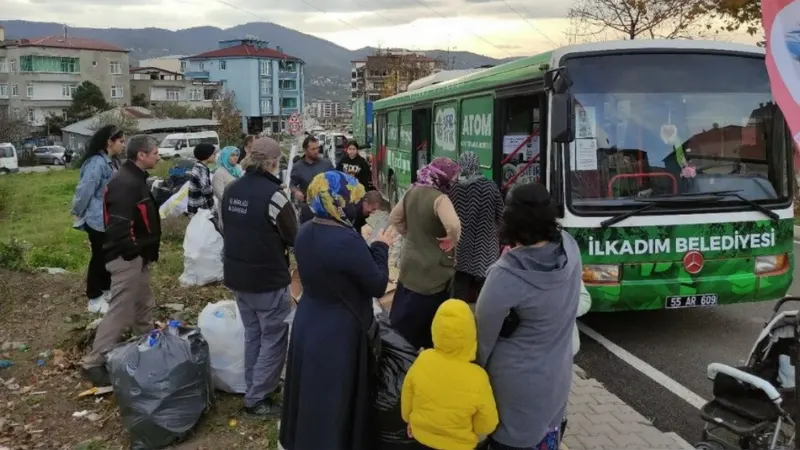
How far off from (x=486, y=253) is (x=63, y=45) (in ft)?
298

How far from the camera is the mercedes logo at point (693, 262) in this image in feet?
20.8

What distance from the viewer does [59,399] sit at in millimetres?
5156

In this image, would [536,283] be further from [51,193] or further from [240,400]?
[51,193]

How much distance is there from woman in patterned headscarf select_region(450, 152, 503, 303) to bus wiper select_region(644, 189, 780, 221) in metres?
1.68

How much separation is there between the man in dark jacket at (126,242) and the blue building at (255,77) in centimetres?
10208

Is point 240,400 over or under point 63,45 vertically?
under

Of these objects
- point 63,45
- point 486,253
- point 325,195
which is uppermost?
point 63,45

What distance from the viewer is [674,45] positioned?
663 centimetres

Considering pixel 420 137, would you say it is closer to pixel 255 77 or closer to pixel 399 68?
pixel 399 68

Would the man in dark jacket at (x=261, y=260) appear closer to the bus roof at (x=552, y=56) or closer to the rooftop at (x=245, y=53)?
the bus roof at (x=552, y=56)

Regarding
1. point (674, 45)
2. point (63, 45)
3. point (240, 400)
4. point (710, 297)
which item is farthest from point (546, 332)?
point (63, 45)

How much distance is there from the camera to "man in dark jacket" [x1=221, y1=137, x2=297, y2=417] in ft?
15.1

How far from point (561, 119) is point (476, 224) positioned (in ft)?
4.32

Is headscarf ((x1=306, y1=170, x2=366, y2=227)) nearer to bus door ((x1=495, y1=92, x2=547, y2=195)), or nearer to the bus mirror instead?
the bus mirror
